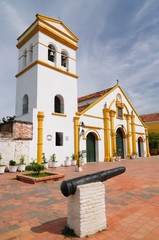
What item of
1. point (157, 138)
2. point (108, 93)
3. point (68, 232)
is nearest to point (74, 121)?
point (108, 93)

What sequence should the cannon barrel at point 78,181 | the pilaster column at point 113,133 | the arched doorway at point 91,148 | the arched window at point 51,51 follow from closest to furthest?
1. the cannon barrel at point 78,181
2. the arched window at point 51,51
3. the arched doorway at point 91,148
4. the pilaster column at point 113,133

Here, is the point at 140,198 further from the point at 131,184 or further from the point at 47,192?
the point at 47,192

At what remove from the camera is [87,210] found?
298 cm

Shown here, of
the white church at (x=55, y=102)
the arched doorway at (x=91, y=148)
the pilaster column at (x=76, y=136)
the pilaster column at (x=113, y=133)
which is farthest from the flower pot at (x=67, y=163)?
the pilaster column at (x=113, y=133)

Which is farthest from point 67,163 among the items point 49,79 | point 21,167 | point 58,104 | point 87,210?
point 87,210

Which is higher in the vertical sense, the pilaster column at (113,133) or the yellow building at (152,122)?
the yellow building at (152,122)

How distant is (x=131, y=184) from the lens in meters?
6.77

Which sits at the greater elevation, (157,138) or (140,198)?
(157,138)

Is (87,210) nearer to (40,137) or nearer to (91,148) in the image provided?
(40,137)

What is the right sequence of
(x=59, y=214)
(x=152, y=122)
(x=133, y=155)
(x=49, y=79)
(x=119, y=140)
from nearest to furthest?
(x=59, y=214) < (x=49, y=79) < (x=119, y=140) < (x=133, y=155) < (x=152, y=122)

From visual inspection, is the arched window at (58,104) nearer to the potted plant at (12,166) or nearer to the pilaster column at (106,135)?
the pilaster column at (106,135)

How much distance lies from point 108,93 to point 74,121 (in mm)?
6478

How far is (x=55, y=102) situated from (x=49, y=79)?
2.15 m

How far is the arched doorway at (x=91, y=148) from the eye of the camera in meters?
16.2
